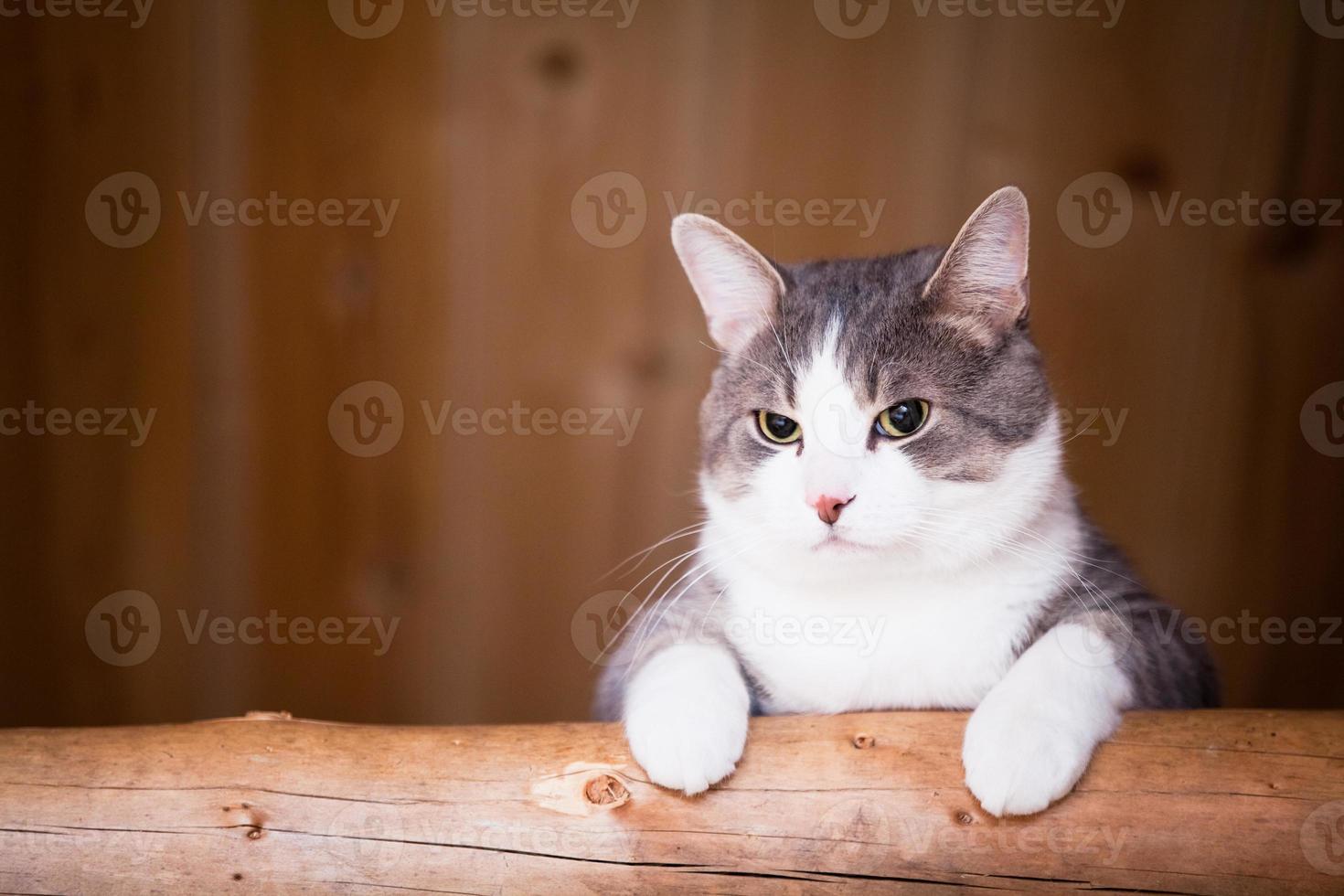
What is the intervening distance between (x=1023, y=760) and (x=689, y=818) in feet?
1.69

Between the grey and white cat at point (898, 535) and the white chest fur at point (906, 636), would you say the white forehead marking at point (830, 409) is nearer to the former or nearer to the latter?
the grey and white cat at point (898, 535)

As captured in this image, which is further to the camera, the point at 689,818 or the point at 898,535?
the point at 898,535

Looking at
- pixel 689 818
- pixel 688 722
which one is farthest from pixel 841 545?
pixel 689 818

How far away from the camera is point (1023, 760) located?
158 centimetres

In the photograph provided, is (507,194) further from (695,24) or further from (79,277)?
(79,277)

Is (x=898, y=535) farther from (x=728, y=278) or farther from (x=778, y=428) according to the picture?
(x=728, y=278)

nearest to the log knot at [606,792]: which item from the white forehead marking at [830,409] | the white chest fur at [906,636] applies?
the white chest fur at [906,636]

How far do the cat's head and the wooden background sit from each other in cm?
118

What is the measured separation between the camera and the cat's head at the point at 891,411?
5.95ft

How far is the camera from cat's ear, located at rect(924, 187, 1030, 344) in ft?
6.08

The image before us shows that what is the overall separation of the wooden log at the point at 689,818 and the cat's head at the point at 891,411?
1.11 ft

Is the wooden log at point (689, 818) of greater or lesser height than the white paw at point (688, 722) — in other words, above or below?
below

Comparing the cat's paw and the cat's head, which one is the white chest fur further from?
the cat's paw

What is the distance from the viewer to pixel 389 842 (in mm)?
1661
